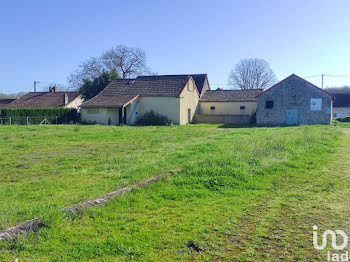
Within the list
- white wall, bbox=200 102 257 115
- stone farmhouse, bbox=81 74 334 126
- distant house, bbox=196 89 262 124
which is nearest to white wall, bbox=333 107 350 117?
distant house, bbox=196 89 262 124

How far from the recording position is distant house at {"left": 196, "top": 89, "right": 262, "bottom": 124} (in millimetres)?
39031

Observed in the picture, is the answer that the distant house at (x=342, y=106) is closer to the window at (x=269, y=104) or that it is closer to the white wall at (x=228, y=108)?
the white wall at (x=228, y=108)

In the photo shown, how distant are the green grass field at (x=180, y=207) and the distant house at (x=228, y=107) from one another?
94.4 feet

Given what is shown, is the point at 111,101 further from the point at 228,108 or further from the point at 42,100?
the point at 42,100

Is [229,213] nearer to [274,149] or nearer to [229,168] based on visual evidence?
[229,168]

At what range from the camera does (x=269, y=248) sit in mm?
4121

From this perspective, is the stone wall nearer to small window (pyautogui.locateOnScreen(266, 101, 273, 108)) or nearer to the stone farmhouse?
the stone farmhouse

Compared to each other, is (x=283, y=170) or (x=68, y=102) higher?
(x=68, y=102)

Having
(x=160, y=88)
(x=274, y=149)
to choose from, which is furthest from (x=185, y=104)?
(x=274, y=149)

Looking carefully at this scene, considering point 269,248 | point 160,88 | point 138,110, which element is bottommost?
point 269,248

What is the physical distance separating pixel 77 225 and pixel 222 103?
36970 mm

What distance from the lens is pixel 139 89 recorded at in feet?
121

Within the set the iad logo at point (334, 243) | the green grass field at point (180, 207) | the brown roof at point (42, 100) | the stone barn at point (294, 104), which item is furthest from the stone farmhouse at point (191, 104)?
the iad logo at point (334, 243)

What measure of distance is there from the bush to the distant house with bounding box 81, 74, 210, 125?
1.70 feet
